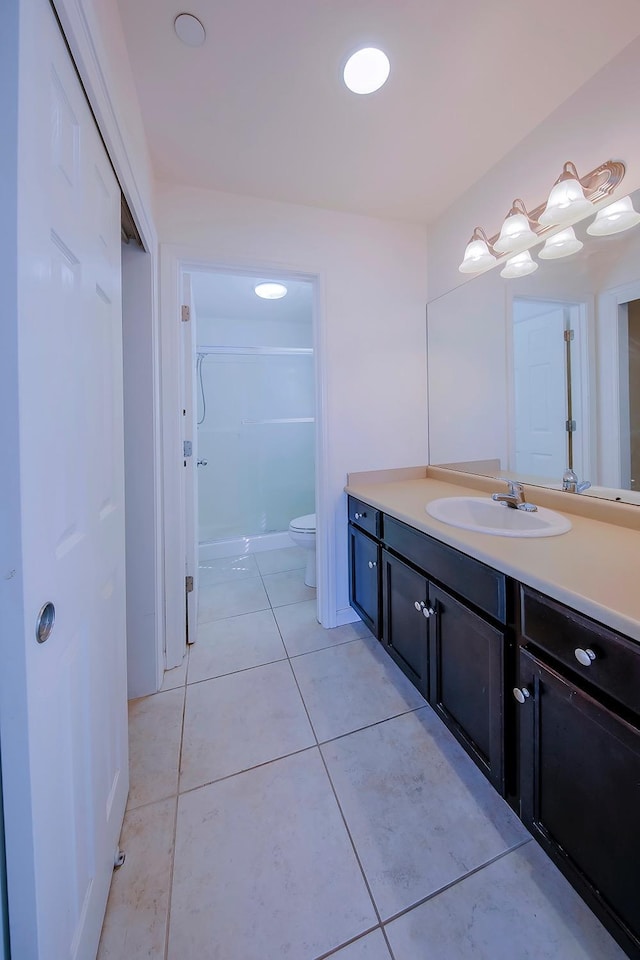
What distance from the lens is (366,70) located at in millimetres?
1181

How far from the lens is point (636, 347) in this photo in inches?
47.1

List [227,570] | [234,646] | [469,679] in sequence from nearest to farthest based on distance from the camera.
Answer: [469,679] → [234,646] → [227,570]

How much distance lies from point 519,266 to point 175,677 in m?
2.40

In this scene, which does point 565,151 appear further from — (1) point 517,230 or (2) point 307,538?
(2) point 307,538

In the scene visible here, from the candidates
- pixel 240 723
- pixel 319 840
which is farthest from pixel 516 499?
pixel 240 723

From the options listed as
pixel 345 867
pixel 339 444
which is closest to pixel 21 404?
pixel 345 867

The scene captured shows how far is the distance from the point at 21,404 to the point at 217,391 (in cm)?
316

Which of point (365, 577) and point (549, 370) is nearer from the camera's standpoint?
point (549, 370)

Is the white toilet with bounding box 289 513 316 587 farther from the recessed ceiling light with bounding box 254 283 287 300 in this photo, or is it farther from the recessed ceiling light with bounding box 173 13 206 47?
the recessed ceiling light with bounding box 173 13 206 47

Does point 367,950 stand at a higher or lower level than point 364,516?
lower

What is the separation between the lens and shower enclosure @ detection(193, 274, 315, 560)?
3433 mm

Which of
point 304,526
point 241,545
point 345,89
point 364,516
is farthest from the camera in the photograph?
point 241,545

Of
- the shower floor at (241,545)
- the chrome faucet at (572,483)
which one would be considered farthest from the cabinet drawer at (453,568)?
the shower floor at (241,545)

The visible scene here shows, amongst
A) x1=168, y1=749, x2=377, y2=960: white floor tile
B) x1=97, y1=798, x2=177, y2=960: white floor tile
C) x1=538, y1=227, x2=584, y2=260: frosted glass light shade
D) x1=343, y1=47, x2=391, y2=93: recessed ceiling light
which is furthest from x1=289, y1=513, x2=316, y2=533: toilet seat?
x1=343, y1=47, x2=391, y2=93: recessed ceiling light
